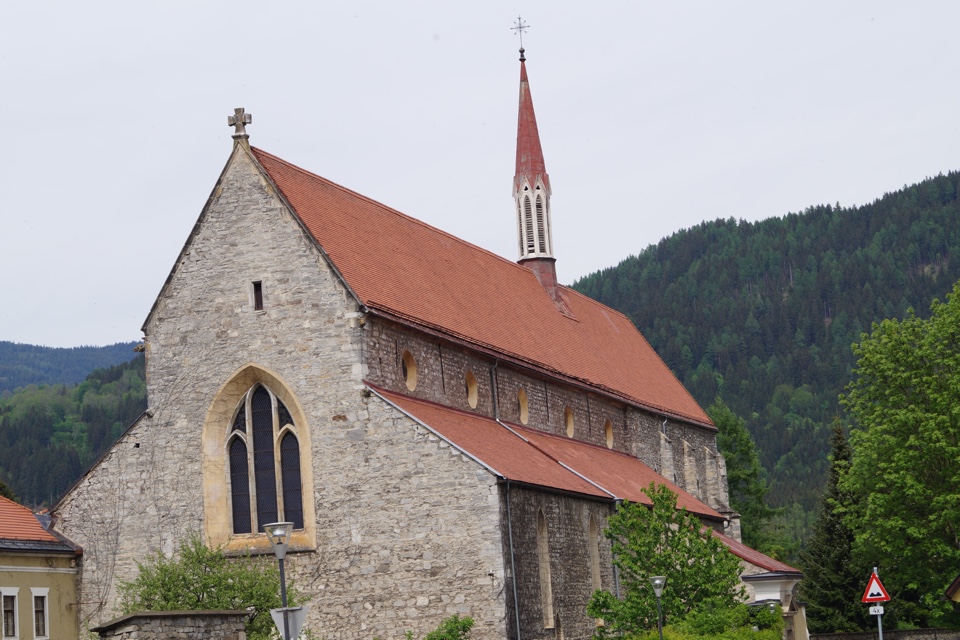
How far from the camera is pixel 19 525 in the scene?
34312 millimetres

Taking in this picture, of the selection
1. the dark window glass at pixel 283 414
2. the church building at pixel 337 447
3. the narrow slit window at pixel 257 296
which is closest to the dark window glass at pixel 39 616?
the church building at pixel 337 447

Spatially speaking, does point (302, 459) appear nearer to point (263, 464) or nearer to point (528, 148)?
point (263, 464)

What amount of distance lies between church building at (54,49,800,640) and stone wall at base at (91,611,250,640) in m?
9.40

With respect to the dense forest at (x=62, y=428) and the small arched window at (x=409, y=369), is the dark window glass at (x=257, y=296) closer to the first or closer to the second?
the small arched window at (x=409, y=369)

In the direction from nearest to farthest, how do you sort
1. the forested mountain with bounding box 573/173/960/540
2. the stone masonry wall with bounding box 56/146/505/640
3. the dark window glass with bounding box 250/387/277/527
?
the stone masonry wall with bounding box 56/146/505/640, the dark window glass with bounding box 250/387/277/527, the forested mountain with bounding box 573/173/960/540

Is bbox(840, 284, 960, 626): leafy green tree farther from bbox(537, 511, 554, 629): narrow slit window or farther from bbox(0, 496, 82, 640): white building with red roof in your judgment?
bbox(0, 496, 82, 640): white building with red roof

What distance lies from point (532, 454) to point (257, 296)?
789 cm

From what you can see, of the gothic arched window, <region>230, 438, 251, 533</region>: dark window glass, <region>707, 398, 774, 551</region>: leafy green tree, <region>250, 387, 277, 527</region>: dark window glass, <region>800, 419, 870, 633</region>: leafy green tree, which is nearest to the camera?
the gothic arched window

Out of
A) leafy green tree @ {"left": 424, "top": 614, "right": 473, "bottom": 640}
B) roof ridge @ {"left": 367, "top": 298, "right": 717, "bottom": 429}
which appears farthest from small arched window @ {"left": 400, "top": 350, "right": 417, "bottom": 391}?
leafy green tree @ {"left": 424, "top": 614, "right": 473, "bottom": 640}

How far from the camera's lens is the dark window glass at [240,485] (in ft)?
113

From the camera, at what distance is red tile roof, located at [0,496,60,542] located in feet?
110

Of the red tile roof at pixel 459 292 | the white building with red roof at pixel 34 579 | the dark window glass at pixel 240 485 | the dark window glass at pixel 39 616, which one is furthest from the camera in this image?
the red tile roof at pixel 459 292

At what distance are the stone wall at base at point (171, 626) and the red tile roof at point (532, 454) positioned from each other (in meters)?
9.88

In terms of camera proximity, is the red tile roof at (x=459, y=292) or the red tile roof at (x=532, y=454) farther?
the red tile roof at (x=459, y=292)
